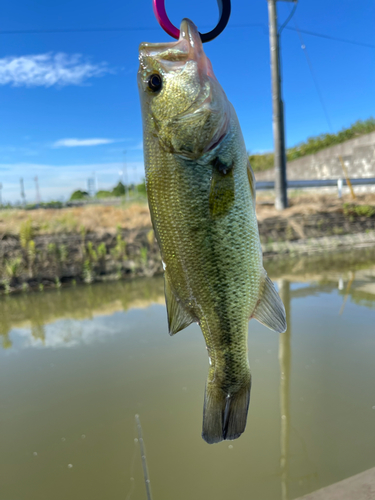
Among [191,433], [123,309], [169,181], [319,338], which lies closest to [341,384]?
[319,338]

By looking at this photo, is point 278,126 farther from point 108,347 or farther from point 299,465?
point 299,465

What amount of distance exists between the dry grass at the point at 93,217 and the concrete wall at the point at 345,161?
6337 mm

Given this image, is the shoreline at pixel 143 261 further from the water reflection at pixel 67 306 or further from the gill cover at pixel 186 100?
the gill cover at pixel 186 100

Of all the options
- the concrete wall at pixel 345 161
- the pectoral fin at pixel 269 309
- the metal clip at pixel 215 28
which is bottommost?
the pectoral fin at pixel 269 309

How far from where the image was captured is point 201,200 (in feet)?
3.67

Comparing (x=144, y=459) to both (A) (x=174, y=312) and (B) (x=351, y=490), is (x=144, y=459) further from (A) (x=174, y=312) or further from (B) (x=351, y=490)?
(A) (x=174, y=312)

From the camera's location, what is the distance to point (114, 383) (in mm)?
3836

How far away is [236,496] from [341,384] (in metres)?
1.57

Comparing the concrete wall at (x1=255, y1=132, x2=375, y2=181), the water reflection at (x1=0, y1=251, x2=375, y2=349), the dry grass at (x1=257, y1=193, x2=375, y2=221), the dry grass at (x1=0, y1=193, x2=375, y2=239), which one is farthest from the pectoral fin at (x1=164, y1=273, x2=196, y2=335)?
the concrete wall at (x1=255, y1=132, x2=375, y2=181)

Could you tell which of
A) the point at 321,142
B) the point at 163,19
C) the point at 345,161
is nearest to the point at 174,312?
the point at 163,19

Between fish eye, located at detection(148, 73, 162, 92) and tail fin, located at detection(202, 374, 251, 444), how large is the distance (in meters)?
0.93

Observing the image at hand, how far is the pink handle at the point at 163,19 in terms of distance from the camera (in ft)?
3.75

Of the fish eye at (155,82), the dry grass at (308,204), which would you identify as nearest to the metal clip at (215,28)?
the fish eye at (155,82)

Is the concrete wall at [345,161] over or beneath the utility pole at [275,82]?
beneath
